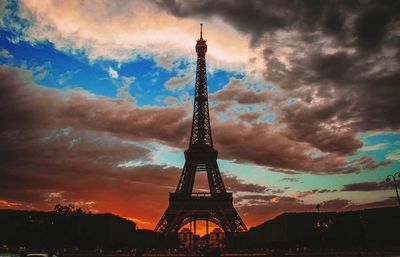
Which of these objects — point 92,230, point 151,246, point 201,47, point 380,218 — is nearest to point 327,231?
point 380,218

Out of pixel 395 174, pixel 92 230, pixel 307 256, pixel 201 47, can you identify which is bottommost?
pixel 307 256

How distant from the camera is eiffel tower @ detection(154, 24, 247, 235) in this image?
8488 cm

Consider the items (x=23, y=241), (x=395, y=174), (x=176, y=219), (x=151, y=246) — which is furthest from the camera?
(x=176, y=219)

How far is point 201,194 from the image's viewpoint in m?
89.4

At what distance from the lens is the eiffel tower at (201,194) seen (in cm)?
8488

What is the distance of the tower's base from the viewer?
83.9 metres

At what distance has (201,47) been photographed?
9512 cm

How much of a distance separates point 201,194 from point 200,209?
13.2 ft

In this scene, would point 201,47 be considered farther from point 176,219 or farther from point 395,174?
point 395,174

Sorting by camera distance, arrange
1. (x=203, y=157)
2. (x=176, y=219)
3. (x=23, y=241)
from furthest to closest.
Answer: (x=203, y=157)
(x=176, y=219)
(x=23, y=241)

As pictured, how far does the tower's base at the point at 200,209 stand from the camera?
275ft

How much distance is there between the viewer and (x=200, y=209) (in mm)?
86812

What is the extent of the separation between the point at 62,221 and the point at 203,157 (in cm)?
3933

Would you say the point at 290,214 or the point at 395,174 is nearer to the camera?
the point at 395,174
